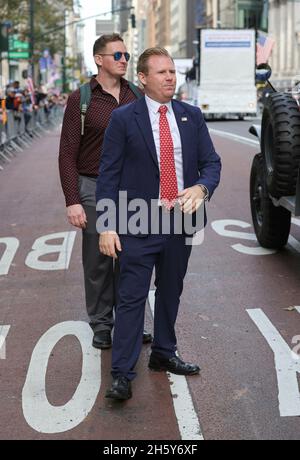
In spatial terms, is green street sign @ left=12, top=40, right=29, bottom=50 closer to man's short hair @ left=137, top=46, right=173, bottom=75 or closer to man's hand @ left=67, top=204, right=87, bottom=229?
man's hand @ left=67, top=204, right=87, bottom=229

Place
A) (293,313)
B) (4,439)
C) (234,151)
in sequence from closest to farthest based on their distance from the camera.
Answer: (4,439) < (293,313) < (234,151)

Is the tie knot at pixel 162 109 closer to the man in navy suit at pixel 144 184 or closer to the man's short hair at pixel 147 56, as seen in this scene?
the man in navy suit at pixel 144 184

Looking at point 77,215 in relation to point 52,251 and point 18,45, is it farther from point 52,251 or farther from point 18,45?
point 18,45

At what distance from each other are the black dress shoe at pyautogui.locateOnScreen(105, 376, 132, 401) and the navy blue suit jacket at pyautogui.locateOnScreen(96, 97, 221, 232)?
3.31 ft

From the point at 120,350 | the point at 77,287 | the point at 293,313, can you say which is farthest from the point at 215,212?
the point at 120,350

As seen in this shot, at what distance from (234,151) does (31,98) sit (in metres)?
12.1

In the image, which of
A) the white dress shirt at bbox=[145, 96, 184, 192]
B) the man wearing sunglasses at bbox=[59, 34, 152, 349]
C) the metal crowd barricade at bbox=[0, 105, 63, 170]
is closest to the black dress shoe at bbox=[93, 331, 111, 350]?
the man wearing sunglasses at bbox=[59, 34, 152, 349]

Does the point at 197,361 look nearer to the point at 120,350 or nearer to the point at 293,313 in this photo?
the point at 120,350

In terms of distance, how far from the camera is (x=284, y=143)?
23.0ft

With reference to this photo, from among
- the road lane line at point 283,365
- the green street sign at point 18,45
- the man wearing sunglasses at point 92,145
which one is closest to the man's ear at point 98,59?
the man wearing sunglasses at point 92,145

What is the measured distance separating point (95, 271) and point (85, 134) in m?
0.94

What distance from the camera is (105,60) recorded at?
5180mm

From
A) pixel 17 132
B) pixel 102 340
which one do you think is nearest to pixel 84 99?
pixel 102 340

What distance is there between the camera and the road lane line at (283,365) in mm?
4434
